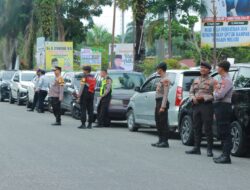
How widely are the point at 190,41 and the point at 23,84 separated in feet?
27.1

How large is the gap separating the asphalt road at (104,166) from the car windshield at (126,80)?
13.5 ft

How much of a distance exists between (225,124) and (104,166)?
2.35 meters

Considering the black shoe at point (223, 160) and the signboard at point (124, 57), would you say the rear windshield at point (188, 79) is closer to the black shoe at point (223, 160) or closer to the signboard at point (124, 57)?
the black shoe at point (223, 160)

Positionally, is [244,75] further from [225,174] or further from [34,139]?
[34,139]

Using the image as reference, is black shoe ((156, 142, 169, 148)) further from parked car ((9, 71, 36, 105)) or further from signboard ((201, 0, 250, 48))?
parked car ((9, 71, 36, 105))

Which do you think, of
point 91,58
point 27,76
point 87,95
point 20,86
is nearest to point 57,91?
→ point 87,95

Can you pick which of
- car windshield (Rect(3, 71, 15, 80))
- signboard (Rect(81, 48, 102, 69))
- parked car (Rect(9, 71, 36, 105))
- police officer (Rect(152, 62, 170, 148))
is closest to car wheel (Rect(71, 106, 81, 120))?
parked car (Rect(9, 71, 36, 105))

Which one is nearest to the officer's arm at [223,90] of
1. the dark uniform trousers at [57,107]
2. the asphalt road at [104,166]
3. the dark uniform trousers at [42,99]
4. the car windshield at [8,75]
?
the asphalt road at [104,166]

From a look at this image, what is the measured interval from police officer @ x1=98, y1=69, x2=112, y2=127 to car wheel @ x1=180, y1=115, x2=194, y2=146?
16.4 ft

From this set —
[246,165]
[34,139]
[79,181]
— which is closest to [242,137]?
[246,165]

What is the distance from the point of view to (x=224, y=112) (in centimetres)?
1227

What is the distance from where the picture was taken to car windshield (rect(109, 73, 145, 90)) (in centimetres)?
2128

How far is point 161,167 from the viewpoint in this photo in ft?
37.7

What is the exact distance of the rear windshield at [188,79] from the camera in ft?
53.8
